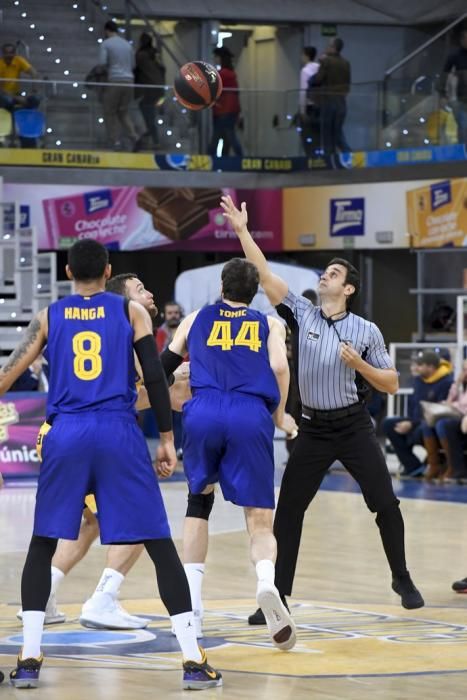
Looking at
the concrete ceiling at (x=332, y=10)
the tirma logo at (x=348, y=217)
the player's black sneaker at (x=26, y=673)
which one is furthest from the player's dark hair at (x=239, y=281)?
the concrete ceiling at (x=332, y=10)

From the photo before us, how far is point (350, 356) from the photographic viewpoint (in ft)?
23.5

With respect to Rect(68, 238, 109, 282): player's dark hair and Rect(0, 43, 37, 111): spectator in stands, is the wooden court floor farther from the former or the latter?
Rect(0, 43, 37, 111): spectator in stands

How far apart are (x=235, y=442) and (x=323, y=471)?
37.9 inches

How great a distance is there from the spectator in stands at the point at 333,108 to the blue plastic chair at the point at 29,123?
4.63 m

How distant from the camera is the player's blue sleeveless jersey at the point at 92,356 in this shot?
593cm

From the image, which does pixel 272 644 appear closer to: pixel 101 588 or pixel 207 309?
pixel 101 588

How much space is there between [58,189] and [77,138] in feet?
3.40

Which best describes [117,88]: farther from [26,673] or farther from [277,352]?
[26,673]

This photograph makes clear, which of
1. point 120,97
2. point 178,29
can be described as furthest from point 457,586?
point 178,29

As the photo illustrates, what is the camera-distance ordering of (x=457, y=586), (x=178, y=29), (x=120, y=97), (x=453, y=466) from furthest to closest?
(x=178, y=29) < (x=120, y=97) < (x=453, y=466) < (x=457, y=586)

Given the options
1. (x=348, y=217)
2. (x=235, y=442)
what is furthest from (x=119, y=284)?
(x=348, y=217)

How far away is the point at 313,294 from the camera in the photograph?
17953 millimetres

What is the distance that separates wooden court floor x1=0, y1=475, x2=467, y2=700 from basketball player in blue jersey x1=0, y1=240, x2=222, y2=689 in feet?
0.96

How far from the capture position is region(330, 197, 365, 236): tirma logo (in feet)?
79.0
